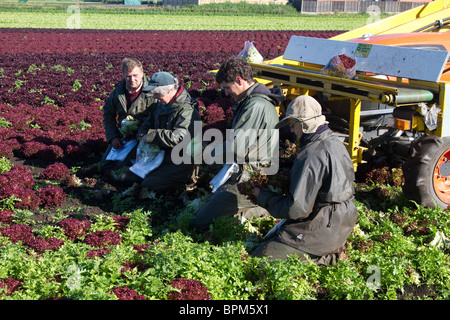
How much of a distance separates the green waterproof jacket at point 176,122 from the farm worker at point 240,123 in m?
1.15

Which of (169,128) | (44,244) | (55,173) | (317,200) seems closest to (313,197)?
(317,200)

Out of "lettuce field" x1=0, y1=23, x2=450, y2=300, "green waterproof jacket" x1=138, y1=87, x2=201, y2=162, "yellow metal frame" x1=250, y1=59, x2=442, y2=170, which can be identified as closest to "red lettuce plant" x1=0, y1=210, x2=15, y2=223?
"lettuce field" x1=0, y1=23, x2=450, y2=300

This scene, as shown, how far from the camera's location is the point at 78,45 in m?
25.3

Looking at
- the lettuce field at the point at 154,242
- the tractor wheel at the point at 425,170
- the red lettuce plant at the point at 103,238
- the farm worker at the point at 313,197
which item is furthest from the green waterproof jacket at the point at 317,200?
the tractor wheel at the point at 425,170

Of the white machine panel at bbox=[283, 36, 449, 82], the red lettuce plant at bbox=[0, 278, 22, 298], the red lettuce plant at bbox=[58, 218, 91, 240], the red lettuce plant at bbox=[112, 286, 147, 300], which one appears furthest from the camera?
the white machine panel at bbox=[283, 36, 449, 82]

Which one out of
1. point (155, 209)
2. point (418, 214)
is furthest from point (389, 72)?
point (155, 209)

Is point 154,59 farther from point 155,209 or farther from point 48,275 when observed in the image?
point 48,275

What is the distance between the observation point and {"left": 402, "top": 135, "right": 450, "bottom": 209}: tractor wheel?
6.07 metres

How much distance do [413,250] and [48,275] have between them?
333 centimetres

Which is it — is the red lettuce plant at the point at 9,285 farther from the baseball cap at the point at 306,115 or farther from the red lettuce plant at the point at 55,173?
the red lettuce plant at the point at 55,173

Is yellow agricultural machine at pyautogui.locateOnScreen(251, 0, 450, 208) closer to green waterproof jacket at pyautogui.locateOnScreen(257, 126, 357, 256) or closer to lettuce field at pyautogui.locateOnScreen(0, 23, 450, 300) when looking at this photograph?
lettuce field at pyautogui.locateOnScreen(0, 23, 450, 300)

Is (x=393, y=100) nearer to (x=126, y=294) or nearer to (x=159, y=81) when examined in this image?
(x=159, y=81)

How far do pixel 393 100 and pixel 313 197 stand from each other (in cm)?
194

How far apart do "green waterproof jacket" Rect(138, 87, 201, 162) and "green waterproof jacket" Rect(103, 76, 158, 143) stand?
2.42 feet
